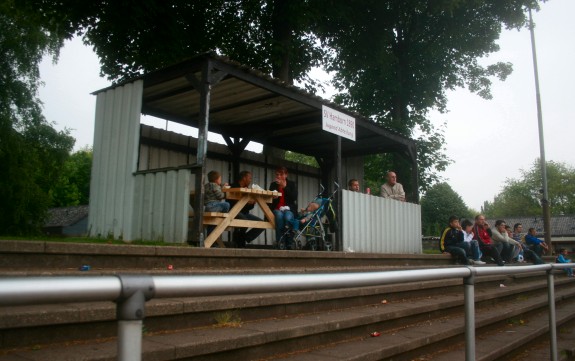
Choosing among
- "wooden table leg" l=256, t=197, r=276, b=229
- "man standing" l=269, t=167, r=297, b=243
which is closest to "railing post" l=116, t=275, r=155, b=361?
"wooden table leg" l=256, t=197, r=276, b=229

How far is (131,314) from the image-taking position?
45.1 inches

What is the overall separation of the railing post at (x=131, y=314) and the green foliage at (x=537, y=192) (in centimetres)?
8058

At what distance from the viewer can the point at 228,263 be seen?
5395mm

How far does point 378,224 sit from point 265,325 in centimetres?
655

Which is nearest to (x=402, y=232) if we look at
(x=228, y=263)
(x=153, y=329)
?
(x=228, y=263)

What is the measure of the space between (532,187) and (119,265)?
85054 millimetres

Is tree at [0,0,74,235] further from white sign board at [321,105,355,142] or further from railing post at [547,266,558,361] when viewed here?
railing post at [547,266,558,361]

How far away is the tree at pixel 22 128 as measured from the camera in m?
21.1

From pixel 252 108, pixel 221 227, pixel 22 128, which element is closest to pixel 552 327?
pixel 221 227

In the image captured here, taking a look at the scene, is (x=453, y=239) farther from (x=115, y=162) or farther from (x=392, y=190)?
(x=115, y=162)

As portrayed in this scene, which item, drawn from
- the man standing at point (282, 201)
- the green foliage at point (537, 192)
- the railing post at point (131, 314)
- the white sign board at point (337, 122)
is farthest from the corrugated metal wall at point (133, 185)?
the green foliage at point (537, 192)

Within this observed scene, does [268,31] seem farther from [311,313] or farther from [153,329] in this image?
[153,329]

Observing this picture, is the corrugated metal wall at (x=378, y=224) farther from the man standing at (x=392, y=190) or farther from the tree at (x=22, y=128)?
the tree at (x=22, y=128)

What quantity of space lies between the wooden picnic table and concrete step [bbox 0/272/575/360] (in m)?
2.31
